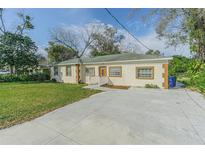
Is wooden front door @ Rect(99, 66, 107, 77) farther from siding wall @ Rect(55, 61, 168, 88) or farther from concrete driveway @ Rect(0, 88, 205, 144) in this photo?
concrete driveway @ Rect(0, 88, 205, 144)

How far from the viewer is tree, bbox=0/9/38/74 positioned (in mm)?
21000

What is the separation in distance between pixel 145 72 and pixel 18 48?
19362 mm

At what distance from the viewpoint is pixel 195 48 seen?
11.5m

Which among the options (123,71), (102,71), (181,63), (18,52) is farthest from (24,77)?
(181,63)

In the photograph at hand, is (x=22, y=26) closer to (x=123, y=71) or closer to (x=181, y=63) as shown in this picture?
(x=123, y=71)

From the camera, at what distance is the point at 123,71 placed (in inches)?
535

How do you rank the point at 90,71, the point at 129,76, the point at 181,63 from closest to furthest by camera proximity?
1. the point at 129,76
2. the point at 181,63
3. the point at 90,71

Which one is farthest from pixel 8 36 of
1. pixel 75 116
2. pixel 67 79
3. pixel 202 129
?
pixel 202 129

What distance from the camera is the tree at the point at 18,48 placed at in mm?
21000

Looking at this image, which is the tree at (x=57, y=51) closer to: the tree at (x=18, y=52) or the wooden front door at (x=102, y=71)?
the tree at (x=18, y=52)

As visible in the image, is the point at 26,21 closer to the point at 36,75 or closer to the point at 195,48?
the point at 36,75

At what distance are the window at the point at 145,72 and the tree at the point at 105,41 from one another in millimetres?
20816

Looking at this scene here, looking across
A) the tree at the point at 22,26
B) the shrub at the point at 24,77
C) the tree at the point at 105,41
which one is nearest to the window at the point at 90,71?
the shrub at the point at 24,77
